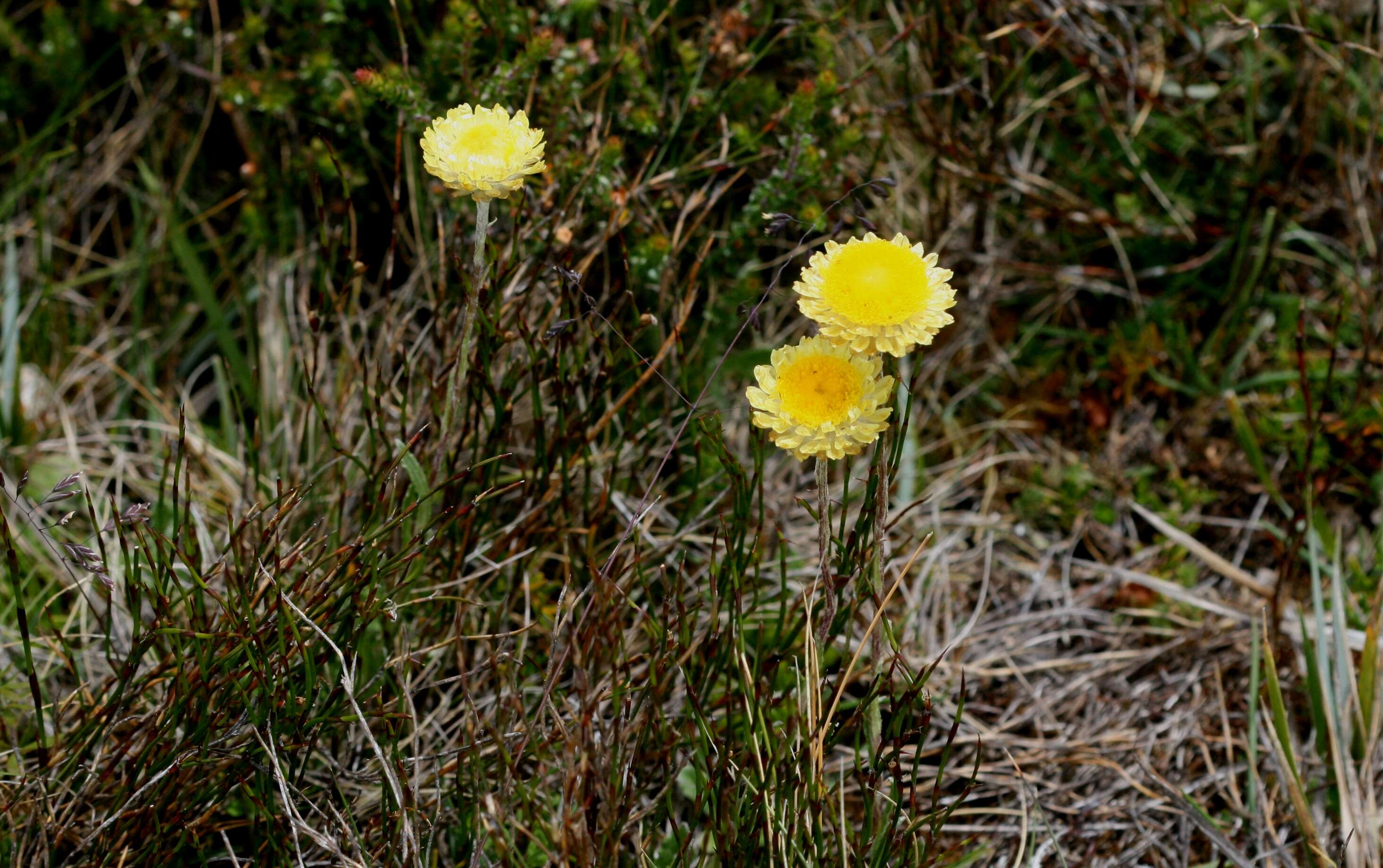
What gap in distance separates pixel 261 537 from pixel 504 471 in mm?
503

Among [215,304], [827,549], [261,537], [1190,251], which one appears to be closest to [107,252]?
[215,304]

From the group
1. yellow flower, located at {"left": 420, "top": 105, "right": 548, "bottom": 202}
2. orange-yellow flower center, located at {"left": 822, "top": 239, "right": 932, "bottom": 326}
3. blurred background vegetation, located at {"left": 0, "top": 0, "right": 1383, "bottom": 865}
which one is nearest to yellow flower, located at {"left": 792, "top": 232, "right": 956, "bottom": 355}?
orange-yellow flower center, located at {"left": 822, "top": 239, "right": 932, "bottom": 326}

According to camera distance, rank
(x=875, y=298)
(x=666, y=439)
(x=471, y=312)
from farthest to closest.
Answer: (x=666, y=439), (x=471, y=312), (x=875, y=298)

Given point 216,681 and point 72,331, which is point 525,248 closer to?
point 216,681

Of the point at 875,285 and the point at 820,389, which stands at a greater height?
the point at 875,285

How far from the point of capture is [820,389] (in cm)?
111

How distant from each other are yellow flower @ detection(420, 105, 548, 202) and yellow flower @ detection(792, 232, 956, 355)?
31 centimetres

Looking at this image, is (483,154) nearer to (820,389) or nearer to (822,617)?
(820,389)

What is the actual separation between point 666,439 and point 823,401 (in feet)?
2.52

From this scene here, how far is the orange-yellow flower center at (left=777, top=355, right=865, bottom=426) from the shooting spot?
110 centimetres

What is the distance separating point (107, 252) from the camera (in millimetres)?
2340

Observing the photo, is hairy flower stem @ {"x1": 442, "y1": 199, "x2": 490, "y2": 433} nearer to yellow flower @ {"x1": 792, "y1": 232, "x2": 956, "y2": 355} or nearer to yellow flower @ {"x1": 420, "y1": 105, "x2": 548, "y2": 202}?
yellow flower @ {"x1": 420, "y1": 105, "x2": 548, "y2": 202}

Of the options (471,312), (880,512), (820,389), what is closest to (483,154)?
(471,312)

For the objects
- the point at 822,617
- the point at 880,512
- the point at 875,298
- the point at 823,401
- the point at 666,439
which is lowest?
the point at 666,439
